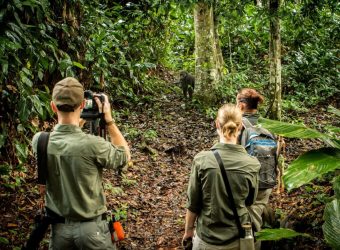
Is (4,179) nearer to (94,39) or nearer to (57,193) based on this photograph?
(57,193)

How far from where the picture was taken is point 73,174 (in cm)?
273

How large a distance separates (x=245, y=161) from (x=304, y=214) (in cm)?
206

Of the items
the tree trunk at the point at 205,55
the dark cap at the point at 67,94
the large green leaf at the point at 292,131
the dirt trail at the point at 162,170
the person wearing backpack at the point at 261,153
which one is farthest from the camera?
the tree trunk at the point at 205,55

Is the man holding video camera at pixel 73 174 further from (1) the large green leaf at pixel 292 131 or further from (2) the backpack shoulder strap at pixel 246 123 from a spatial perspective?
(2) the backpack shoulder strap at pixel 246 123

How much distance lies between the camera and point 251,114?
4.23 metres

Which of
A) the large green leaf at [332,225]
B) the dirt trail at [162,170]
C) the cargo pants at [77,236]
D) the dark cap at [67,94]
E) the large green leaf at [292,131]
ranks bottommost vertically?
the dirt trail at [162,170]

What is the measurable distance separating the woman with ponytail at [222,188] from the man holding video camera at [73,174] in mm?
716

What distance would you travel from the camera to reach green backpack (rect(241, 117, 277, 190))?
3963mm

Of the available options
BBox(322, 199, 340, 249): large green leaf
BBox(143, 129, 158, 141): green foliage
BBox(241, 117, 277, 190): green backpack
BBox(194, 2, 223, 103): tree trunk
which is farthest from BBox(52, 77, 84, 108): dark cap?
BBox(194, 2, 223, 103): tree trunk

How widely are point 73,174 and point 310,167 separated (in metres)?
1.65

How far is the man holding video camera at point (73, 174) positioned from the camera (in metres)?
Result: 2.72

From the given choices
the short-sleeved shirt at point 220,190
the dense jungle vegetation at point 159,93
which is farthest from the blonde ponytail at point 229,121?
the dense jungle vegetation at point 159,93

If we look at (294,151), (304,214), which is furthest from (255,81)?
(304,214)

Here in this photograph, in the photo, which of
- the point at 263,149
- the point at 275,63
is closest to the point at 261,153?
the point at 263,149
